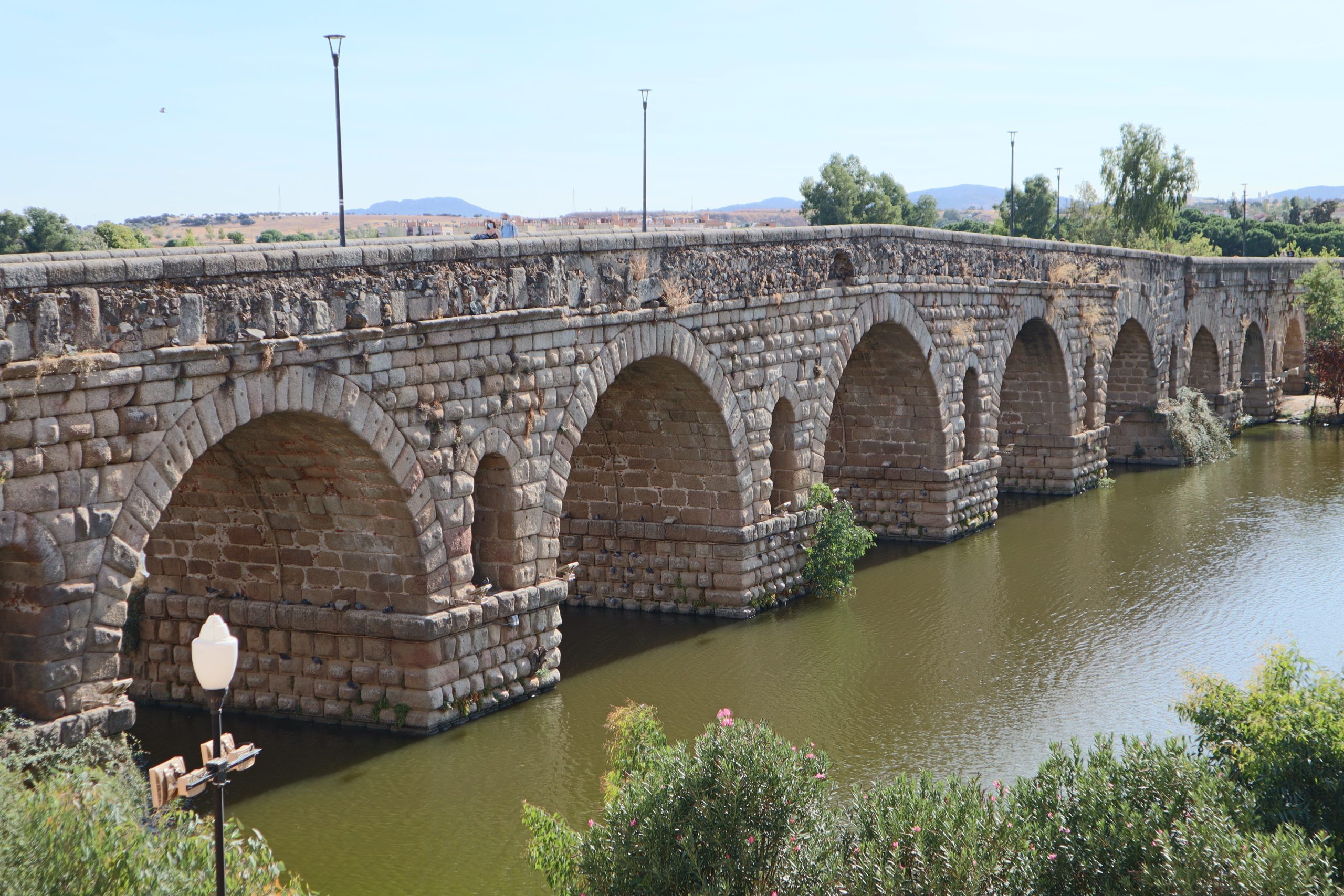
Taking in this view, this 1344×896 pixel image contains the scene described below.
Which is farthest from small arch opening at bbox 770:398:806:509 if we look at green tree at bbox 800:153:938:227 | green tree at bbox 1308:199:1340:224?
green tree at bbox 1308:199:1340:224

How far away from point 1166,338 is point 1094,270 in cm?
502

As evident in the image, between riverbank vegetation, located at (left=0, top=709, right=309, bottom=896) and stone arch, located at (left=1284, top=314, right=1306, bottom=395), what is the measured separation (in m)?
42.4

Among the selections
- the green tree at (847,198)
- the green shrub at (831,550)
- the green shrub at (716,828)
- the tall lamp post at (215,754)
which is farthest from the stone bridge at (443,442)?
the green tree at (847,198)

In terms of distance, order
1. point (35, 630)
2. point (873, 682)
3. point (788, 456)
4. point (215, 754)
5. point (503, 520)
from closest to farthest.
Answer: point (215, 754)
point (35, 630)
point (503, 520)
point (873, 682)
point (788, 456)

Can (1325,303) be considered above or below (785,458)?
above

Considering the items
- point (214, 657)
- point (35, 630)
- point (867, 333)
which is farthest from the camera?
point (867, 333)

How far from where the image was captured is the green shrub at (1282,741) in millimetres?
8953

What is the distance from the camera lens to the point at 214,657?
749 centimetres

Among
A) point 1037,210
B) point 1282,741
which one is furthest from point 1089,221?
point 1282,741

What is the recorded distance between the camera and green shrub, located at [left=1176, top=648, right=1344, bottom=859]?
895 centimetres

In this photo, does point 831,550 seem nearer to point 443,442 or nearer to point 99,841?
point 443,442

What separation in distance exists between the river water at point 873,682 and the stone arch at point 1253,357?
16.5m

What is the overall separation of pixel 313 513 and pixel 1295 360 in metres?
39.7

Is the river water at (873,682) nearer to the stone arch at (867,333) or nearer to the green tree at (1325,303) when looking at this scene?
the stone arch at (867,333)
